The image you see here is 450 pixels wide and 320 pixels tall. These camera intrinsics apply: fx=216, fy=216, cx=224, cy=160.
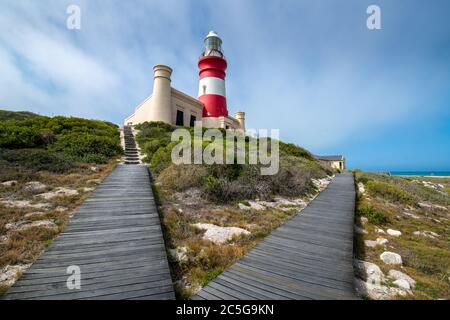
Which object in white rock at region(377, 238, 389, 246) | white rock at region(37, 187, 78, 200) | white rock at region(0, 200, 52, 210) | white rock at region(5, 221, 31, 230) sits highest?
white rock at region(37, 187, 78, 200)

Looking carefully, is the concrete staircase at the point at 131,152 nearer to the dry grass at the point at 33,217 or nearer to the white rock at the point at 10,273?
the dry grass at the point at 33,217

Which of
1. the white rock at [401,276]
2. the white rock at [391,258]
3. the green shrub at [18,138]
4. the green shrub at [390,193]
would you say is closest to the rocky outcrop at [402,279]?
the white rock at [401,276]

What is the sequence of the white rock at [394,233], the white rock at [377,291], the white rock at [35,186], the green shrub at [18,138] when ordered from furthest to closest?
the green shrub at [18,138] < the white rock at [35,186] < the white rock at [394,233] < the white rock at [377,291]

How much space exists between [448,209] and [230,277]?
13878mm

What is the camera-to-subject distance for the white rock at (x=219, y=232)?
4.80 metres

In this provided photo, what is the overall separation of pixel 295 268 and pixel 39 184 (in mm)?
8327

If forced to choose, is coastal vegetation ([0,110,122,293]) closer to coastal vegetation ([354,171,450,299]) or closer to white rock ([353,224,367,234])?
coastal vegetation ([354,171,450,299])

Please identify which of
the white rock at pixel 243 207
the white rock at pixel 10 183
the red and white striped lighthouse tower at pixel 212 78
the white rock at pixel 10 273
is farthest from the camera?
the red and white striped lighthouse tower at pixel 212 78

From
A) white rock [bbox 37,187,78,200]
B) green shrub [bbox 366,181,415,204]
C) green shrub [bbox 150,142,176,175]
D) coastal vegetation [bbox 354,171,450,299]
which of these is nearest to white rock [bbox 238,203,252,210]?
coastal vegetation [bbox 354,171,450,299]

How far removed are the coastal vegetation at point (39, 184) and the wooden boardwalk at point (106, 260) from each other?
0.53 metres

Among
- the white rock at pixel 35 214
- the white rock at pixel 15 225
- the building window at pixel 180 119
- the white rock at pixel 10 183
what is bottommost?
the white rock at pixel 15 225

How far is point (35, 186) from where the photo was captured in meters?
7.03

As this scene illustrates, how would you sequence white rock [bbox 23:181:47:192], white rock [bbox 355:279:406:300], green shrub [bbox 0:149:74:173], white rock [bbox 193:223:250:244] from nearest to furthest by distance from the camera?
white rock [bbox 355:279:406:300], white rock [bbox 193:223:250:244], white rock [bbox 23:181:47:192], green shrub [bbox 0:149:74:173]

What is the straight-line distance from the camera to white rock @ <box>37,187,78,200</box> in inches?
250
